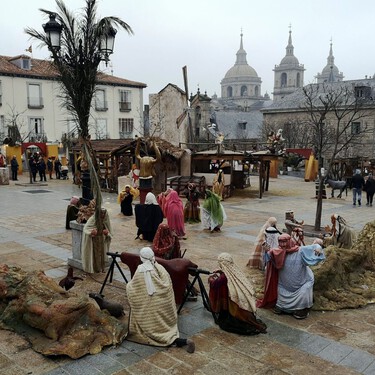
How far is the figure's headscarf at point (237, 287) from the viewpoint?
602 centimetres

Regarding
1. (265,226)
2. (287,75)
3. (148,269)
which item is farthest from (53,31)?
(287,75)

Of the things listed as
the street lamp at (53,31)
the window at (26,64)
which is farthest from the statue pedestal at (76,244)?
the window at (26,64)

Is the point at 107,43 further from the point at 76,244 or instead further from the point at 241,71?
the point at 241,71

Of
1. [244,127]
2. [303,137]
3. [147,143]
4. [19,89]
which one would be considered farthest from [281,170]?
[244,127]

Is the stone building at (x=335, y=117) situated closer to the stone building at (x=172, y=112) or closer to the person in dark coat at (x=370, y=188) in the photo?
the stone building at (x=172, y=112)

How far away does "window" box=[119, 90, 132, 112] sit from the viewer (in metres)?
43.3

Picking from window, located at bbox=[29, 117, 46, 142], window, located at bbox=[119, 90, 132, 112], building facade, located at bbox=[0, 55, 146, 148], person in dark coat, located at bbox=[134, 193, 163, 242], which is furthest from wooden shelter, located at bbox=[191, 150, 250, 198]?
window, located at bbox=[119, 90, 132, 112]

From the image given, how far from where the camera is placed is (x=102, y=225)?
8469 mm

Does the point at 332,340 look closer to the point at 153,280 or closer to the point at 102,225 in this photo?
the point at 153,280

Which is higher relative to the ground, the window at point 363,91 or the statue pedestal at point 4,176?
the window at point 363,91

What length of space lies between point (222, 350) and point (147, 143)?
1378 cm

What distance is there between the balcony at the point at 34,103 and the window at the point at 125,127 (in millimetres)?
8064

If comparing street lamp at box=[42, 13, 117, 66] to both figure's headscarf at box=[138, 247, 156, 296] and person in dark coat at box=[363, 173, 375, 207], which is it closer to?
figure's headscarf at box=[138, 247, 156, 296]

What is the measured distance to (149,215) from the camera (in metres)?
10.8
